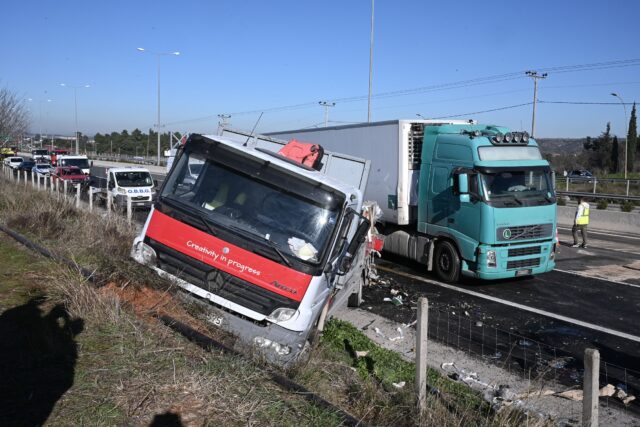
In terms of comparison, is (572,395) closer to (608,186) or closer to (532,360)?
(532,360)

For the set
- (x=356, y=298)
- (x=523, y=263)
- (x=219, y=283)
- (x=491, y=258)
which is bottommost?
(x=356, y=298)

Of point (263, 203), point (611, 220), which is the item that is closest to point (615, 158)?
point (611, 220)

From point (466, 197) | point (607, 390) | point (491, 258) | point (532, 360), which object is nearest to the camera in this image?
point (607, 390)

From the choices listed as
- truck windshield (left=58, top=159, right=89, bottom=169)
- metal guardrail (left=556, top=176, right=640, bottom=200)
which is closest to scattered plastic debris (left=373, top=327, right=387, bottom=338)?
metal guardrail (left=556, top=176, right=640, bottom=200)

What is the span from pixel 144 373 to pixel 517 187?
8.74 m

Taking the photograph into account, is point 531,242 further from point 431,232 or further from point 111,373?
point 111,373

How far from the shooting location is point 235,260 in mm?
5863

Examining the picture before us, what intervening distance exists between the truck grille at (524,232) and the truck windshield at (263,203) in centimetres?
566

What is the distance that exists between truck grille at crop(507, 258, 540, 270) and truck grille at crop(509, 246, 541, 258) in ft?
0.39

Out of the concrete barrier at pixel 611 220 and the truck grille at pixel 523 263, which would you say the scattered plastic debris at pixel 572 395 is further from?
A: the concrete barrier at pixel 611 220

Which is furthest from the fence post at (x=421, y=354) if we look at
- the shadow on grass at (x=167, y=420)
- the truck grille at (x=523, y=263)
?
the truck grille at (x=523, y=263)

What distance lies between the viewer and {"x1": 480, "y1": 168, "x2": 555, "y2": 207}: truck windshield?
10.9 metres

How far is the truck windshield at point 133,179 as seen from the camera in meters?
23.1

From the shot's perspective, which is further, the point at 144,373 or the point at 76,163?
the point at 76,163
